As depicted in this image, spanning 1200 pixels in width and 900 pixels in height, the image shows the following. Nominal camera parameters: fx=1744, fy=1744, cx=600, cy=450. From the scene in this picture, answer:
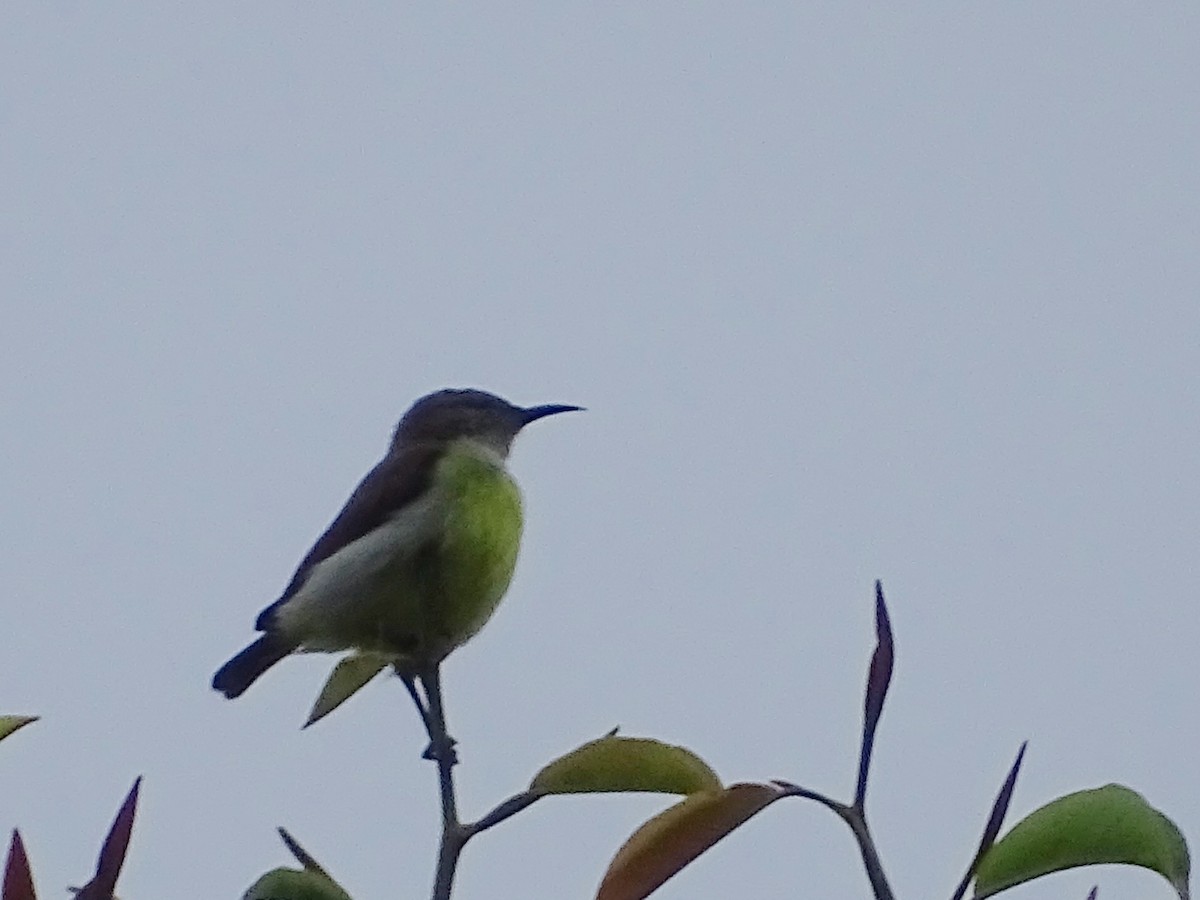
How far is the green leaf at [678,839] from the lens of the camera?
73.0 inches

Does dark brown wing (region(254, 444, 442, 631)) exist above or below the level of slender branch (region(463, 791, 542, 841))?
above

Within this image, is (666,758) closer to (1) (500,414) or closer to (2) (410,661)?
(2) (410,661)

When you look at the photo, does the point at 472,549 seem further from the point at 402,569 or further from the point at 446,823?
the point at 446,823

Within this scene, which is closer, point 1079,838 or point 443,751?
point 1079,838

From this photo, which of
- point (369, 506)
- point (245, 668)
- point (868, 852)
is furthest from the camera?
point (369, 506)

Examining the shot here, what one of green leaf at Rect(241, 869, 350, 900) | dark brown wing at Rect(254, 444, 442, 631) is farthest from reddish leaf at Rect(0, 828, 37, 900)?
dark brown wing at Rect(254, 444, 442, 631)

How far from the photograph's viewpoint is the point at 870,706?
1807 mm

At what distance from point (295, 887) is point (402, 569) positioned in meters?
1.88

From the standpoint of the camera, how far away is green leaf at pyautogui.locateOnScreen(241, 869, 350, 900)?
1.97 m

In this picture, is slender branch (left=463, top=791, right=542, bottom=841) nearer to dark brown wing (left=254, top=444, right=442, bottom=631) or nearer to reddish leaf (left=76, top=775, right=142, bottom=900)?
reddish leaf (left=76, top=775, right=142, bottom=900)

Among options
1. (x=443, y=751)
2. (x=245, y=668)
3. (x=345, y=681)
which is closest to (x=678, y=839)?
(x=443, y=751)

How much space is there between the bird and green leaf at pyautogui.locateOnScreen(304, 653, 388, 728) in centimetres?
12

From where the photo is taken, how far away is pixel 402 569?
3836mm

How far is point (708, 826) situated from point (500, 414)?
3626 millimetres
